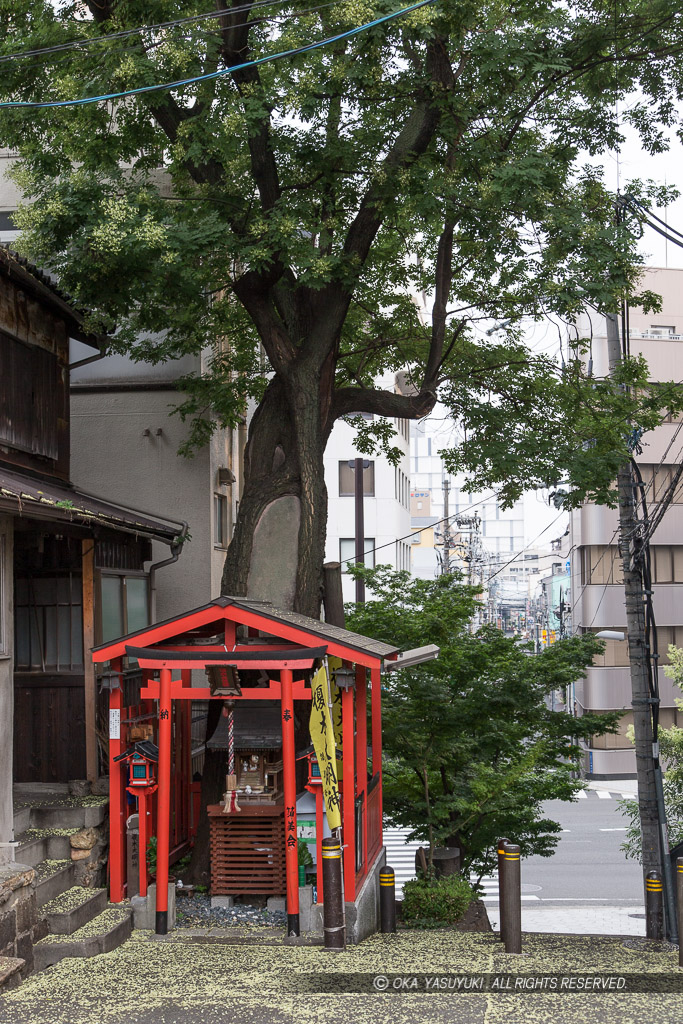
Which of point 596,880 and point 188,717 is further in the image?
point 596,880

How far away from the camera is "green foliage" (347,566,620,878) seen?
52.3 feet

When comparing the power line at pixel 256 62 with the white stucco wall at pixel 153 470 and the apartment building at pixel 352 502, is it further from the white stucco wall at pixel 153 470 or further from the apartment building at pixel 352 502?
the apartment building at pixel 352 502

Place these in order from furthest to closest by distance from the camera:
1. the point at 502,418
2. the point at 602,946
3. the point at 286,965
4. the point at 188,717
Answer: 1. the point at 502,418
2. the point at 188,717
3. the point at 602,946
4. the point at 286,965

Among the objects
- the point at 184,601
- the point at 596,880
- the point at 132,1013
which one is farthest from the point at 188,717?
the point at 596,880

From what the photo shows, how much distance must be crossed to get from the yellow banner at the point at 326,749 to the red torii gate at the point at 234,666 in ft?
0.68

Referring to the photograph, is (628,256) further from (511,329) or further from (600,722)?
(600,722)

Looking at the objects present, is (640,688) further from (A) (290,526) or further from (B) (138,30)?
(B) (138,30)

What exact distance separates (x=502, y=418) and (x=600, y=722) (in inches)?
257

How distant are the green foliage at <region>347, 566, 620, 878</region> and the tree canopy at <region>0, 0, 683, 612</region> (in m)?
3.54

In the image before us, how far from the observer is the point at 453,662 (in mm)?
16750

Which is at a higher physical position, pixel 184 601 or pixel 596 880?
pixel 184 601

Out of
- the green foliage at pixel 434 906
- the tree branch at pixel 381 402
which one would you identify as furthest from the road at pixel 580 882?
the tree branch at pixel 381 402

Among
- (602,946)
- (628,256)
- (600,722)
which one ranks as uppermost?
(628,256)

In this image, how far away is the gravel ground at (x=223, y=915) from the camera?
10977 mm
